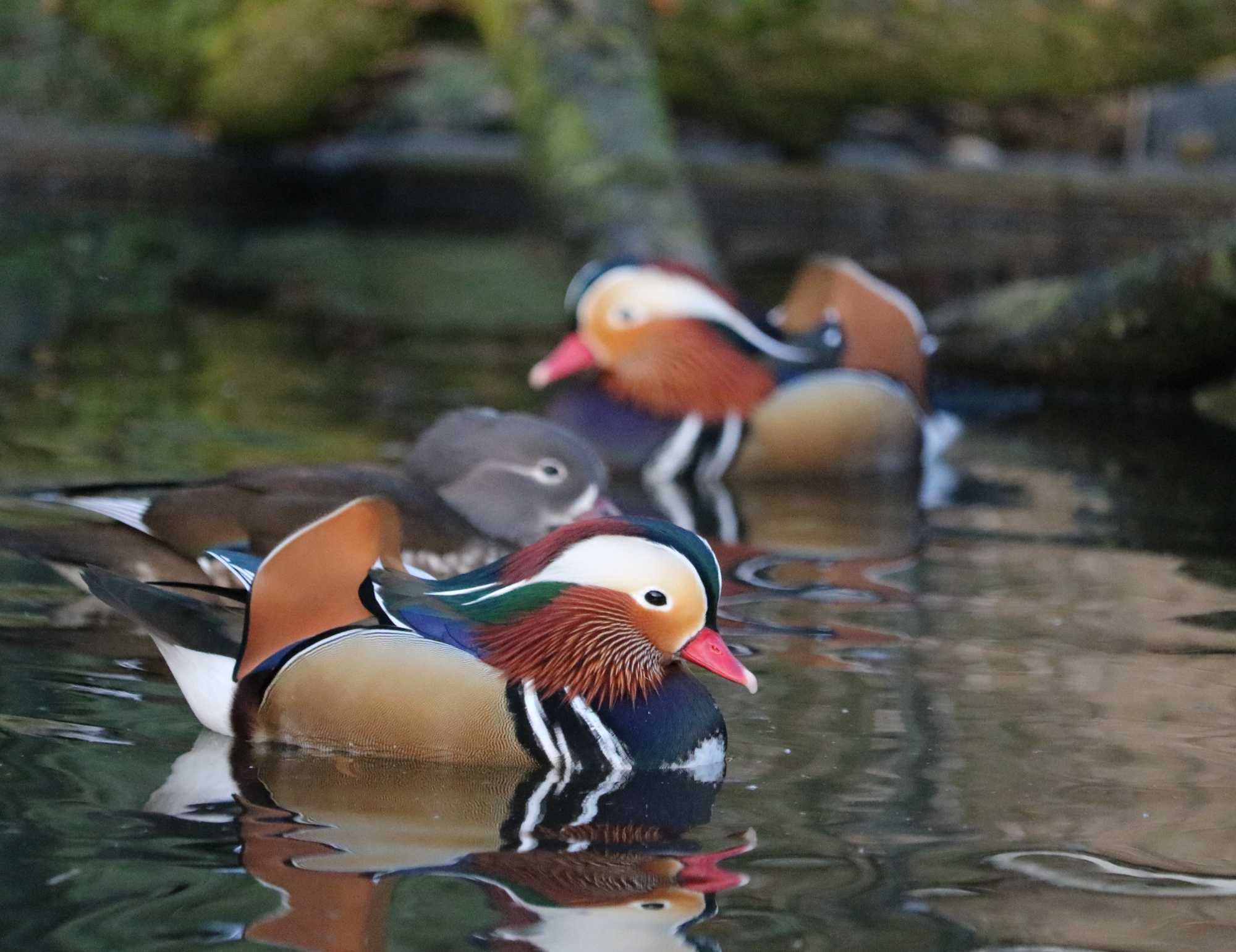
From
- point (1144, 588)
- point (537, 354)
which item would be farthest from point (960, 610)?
point (537, 354)

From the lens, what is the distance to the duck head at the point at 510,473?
13.6 feet

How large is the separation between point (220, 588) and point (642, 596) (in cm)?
60

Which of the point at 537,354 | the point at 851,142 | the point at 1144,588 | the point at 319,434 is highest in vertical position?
the point at 851,142

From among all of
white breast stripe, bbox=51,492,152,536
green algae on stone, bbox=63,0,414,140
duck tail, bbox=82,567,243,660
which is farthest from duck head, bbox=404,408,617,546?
green algae on stone, bbox=63,0,414,140

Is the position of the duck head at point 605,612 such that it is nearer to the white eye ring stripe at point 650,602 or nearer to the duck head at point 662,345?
the white eye ring stripe at point 650,602

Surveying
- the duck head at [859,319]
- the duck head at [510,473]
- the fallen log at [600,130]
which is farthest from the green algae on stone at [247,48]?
the duck head at [510,473]

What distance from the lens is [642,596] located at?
3006 millimetres

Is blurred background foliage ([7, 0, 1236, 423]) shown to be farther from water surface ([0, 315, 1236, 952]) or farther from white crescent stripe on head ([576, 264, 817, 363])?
water surface ([0, 315, 1236, 952])

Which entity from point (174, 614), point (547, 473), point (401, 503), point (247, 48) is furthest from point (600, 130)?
point (174, 614)

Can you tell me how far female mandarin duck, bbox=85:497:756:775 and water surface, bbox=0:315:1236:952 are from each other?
63mm

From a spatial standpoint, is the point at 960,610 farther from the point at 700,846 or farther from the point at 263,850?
the point at 263,850

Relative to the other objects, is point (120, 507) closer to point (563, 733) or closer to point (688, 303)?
point (563, 733)

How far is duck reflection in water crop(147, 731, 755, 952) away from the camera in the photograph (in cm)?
246

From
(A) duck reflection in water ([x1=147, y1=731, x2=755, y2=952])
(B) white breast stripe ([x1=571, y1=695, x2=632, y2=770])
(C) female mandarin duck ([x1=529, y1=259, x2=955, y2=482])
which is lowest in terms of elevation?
(A) duck reflection in water ([x1=147, y1=731, x2=755, y2=952])
